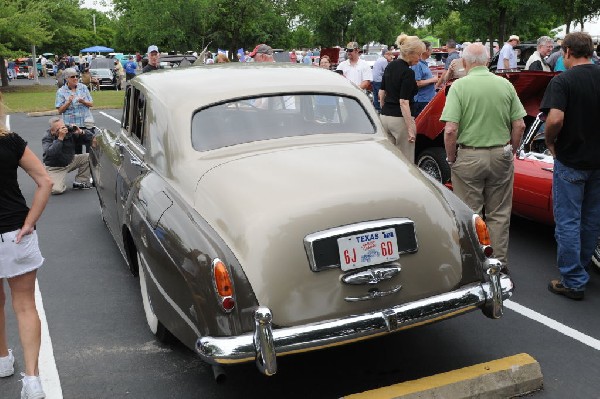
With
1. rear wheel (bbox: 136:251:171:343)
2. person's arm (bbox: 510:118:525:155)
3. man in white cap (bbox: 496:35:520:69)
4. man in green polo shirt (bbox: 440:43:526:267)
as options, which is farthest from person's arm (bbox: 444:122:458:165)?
man in white cap (bbox: 496:35:520:69)

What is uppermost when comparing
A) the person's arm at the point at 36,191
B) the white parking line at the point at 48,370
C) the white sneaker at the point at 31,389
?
the person's arm at the point at 36,191

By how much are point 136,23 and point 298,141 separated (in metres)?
31.4

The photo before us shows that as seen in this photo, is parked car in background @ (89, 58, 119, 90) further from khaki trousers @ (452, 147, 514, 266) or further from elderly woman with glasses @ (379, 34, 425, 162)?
khaki trousers @ (452, 147, 514, 266)

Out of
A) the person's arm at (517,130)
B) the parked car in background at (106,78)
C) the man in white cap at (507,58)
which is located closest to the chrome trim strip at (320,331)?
the person's arm at (517,130)

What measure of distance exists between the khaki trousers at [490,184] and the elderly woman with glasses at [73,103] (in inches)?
258

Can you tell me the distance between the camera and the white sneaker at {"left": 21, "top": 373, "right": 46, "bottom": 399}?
3.70m

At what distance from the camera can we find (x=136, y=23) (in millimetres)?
33344

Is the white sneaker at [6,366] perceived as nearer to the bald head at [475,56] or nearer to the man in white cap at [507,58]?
the bald head at [475,56]

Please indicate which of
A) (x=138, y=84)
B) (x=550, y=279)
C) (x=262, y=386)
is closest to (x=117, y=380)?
(x=262, y=386)

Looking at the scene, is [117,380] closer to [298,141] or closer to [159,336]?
[159,336]

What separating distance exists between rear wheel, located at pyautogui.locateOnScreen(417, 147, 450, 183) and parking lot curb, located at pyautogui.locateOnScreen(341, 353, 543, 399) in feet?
12.9

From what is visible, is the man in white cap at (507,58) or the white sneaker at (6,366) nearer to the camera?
the white sneaker at (6,366)

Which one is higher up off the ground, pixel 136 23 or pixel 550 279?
pixel 136 23

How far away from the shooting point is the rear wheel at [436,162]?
7.55 meters
